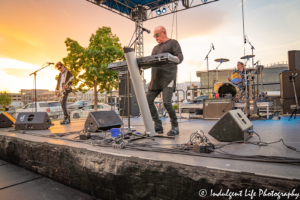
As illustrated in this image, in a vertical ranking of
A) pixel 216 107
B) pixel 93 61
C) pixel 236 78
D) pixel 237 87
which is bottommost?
pixel 216 107

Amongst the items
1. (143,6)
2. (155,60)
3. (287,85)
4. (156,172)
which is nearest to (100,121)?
(155,60)

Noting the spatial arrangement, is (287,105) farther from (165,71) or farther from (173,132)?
(165,71)

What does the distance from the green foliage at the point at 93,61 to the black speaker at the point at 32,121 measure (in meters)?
11.2

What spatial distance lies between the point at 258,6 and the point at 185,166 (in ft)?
26.0

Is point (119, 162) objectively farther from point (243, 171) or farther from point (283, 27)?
point (283, 27)

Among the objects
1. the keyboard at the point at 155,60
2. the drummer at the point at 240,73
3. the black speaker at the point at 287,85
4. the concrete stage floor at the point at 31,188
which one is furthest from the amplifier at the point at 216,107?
the concrete stage floor at the point at 31,188

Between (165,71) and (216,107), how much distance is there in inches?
136

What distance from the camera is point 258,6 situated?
6.78 metres

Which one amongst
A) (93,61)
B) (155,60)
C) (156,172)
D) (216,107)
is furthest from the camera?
(93,61)

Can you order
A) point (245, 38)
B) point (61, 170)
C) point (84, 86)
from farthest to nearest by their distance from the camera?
1. point (84, 86)
2. point (245, 38)
3. point (61, 170)

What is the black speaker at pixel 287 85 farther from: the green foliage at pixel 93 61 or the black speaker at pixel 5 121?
the green foliage at pixel 93 61

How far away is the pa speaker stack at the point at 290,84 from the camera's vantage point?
6.46 m

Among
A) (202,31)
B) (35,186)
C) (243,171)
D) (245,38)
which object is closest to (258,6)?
(245,38)

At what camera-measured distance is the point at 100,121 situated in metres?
3.19
